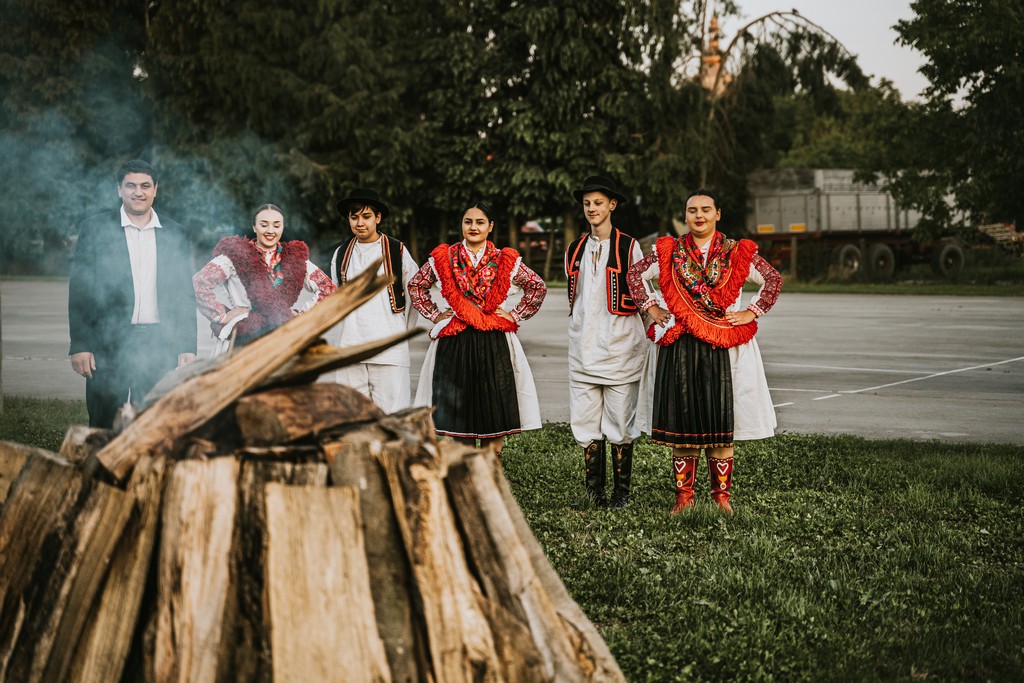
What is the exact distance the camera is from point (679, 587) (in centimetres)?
455

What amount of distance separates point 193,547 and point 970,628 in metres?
2.99

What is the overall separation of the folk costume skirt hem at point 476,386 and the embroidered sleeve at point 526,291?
16 centimetres

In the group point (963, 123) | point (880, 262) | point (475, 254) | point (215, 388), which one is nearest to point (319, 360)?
point (215, 388)

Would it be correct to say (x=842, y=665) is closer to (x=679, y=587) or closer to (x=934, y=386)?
(x=679, y=587)

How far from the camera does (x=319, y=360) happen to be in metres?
3.09

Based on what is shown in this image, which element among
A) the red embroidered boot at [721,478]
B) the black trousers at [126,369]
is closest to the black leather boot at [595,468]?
the red embroidered boot at [721,478]

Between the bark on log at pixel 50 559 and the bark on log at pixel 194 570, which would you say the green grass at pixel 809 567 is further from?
the bark on log at pixel 50 559

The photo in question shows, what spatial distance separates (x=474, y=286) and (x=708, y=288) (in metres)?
1.38

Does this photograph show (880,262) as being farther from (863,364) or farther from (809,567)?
(809,567)

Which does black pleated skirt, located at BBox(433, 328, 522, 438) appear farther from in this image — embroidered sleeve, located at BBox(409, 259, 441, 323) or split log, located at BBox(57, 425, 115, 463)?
split log, located at BBox(57, 425, 115, 463)

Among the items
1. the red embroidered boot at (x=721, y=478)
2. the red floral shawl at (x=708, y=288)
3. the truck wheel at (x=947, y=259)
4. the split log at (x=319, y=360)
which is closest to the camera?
the split log at (x=319, y=360)

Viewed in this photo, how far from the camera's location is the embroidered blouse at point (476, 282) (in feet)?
20.5

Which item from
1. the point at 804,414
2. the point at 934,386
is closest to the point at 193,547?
the point at 804,414

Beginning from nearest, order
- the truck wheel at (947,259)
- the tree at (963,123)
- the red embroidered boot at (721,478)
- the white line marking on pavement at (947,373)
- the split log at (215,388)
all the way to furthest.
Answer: the split log at (215,388) < the red embroidered boot at (721,478) < the white line marking on pavement at (947,373) < the tree at (963,123) < the truck wheel at (947,259)
